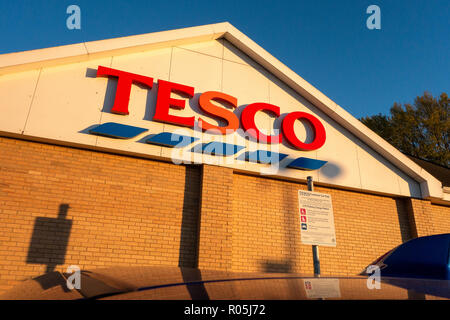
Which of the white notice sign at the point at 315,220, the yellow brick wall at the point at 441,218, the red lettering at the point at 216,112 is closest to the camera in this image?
the white notice sign at the point at 315,220

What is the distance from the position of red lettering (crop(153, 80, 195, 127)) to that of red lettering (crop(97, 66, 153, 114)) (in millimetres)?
374

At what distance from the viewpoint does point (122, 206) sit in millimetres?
7078

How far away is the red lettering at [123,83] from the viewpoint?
745cm

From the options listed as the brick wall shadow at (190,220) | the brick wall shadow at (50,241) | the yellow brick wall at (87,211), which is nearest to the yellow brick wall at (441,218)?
→ the brick wall shadow at (190,220)

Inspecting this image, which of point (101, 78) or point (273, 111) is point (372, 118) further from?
point (101, 78)

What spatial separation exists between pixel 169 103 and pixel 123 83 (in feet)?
3.89

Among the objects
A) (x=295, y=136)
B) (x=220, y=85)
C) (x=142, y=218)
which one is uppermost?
(x=220, y=85)

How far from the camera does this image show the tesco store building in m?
6.67

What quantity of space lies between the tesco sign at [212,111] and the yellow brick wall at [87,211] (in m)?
1.28

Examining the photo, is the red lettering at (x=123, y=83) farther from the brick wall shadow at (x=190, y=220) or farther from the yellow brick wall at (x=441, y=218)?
the yellow brick wall at (x=441, y=218)

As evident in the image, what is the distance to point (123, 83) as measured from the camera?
7.79m

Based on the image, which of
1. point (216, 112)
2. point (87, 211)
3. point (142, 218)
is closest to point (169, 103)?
point (216, 112)

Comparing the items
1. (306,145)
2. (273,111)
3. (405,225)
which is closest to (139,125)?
(273,111)

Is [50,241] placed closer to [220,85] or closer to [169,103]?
[169,103]
